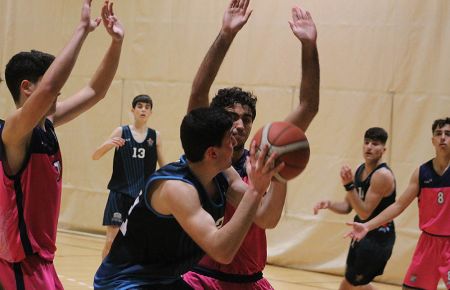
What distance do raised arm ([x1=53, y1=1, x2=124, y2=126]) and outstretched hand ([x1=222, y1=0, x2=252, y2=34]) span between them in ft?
2.05

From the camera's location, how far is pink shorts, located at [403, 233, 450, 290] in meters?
7.07

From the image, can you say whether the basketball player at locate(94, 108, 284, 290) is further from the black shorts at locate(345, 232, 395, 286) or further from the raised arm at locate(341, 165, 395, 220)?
the black shorts at locate(345, 232, 395, 286)

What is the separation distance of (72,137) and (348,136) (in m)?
5.08

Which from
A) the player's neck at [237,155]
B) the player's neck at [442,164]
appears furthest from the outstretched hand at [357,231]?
the player's neck at [237,155]

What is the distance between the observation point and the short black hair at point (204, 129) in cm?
354

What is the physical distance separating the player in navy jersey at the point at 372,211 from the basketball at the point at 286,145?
13.2 ft

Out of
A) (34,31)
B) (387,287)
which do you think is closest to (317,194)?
(387,287)

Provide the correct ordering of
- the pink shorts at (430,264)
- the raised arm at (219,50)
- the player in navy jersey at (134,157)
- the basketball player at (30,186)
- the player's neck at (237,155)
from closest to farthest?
the basketball player at (30,186) < the raised arm at (219,50) < the player's neck at (237,155) < the pink shorts at (430,264) < the player in navy jersey at (134,157)

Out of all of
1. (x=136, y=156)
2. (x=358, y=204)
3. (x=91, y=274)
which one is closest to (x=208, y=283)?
(x=358, y=204)

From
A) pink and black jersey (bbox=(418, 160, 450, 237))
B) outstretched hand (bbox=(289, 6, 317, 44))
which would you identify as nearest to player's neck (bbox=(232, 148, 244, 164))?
outstretched hand (bbox=(289, 6, 317, 44))

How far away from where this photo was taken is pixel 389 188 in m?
7.89

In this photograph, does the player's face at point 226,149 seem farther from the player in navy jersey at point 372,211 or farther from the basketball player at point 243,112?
the player in navy jersey at point 372,211

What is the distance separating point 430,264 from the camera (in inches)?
281

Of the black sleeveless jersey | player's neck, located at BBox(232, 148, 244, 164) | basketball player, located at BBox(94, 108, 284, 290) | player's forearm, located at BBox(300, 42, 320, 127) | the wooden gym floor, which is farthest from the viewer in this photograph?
the wooden gym floor
